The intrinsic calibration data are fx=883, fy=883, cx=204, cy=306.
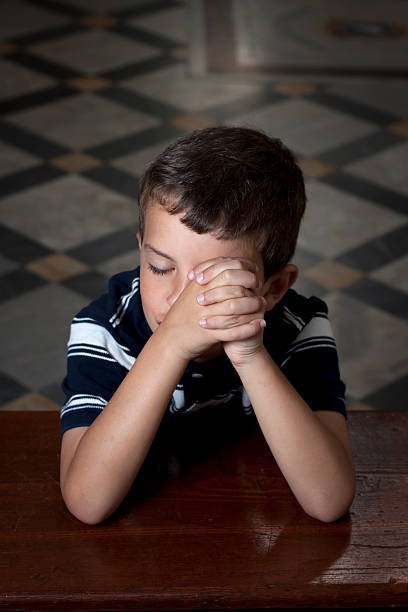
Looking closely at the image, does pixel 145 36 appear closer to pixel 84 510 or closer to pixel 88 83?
pixel 88 83

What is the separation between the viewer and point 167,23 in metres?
6.25

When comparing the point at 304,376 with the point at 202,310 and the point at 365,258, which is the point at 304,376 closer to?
the point at 202,310

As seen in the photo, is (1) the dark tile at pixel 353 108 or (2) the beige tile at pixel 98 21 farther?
(2) the beige tile at pixel 98 21


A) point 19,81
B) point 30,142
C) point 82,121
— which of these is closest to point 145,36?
point 19,81

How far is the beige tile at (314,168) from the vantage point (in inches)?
165

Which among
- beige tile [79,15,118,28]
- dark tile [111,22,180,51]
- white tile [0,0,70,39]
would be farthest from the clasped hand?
beige tile [79,15,118,28]

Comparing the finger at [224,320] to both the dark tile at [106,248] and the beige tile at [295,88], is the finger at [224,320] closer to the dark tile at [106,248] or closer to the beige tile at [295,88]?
the dark tile at [106,248]

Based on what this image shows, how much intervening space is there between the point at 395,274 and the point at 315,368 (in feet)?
6.70

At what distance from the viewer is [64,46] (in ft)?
19.0

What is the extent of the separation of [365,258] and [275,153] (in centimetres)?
219

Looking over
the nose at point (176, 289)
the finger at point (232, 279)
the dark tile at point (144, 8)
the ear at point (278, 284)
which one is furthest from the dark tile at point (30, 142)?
the finger at point (232, 279)

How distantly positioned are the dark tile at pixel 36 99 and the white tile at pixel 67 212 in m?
0.97

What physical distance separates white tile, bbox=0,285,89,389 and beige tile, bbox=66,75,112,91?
222 cm

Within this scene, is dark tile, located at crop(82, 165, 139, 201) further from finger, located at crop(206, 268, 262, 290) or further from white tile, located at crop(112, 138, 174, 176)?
finger, located at crop(206, 268, 262, 290)
